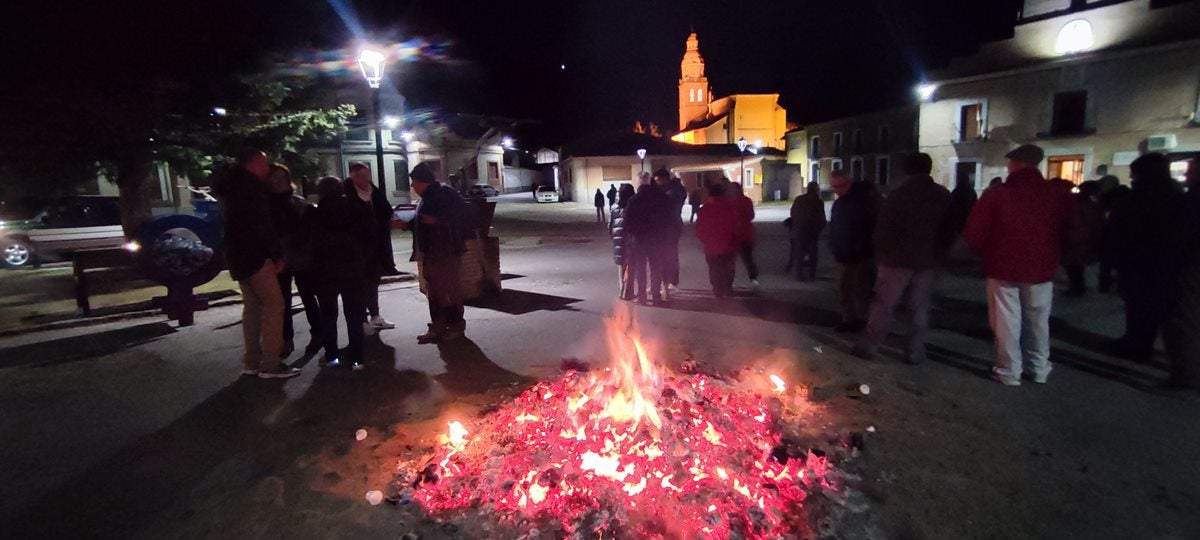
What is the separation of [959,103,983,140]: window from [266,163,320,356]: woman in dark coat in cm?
3192

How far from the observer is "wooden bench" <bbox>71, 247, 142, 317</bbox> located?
8.03 m

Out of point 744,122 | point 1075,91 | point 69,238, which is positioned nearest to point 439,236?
point 69,238

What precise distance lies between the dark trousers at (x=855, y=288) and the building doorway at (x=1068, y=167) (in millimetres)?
26100

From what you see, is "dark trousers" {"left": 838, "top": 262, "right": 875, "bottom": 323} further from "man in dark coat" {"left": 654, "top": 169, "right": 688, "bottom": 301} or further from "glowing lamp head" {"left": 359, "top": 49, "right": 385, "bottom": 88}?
"glowing lamp head" {"left": 359, "top": 49, "right": 385, "bottom": 88}

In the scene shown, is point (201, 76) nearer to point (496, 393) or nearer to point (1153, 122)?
point (496, 393)

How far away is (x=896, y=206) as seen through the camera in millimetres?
5449

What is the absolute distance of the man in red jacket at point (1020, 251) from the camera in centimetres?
Answer: 491

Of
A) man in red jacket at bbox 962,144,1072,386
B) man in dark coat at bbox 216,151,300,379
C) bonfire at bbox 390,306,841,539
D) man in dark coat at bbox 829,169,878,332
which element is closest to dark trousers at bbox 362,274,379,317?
man in dark coat at bbox 216,151,300,379

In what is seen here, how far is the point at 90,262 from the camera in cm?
809

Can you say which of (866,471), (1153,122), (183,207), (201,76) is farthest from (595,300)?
(183,207)


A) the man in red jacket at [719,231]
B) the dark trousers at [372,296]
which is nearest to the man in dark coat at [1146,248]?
the man in red jacket at [719,231]

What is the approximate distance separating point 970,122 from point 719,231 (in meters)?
28.0

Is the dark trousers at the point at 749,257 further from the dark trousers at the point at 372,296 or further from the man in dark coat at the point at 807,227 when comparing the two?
the dark trousers at the point at 372,296

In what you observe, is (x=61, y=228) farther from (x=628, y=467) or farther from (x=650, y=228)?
(x=628, y=467)
